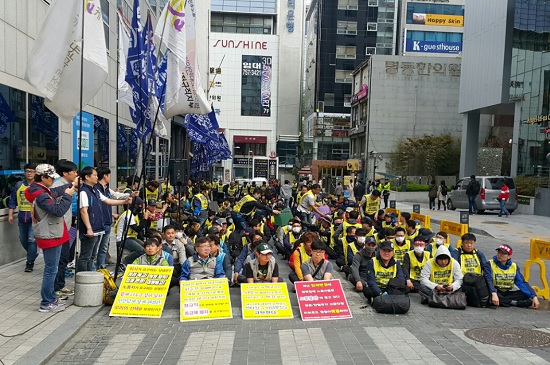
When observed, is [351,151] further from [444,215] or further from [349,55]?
[444,215]

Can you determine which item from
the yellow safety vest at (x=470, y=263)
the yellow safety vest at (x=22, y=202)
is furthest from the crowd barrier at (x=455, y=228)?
the yellow safety vest at (x=22, y=202)

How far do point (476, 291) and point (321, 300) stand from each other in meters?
2.57

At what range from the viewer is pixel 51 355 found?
604 cm

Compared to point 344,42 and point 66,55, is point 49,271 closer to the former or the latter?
point 66,55

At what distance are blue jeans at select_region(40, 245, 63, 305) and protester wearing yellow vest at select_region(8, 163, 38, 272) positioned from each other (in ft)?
8.54

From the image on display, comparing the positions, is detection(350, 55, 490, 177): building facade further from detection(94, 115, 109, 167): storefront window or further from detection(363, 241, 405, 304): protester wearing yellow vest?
detection(363, 241, 405, 304): protester wearing yellow vest

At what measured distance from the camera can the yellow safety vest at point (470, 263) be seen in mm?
9062

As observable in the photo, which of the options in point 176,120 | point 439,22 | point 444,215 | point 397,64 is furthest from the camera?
point 439,22

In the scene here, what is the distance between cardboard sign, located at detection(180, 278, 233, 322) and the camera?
7.73 m

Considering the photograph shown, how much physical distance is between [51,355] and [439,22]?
69.6m

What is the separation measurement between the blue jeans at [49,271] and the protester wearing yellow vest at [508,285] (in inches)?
257

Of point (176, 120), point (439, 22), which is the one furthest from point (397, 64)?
point (176, 120)

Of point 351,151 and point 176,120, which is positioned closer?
point 176,120

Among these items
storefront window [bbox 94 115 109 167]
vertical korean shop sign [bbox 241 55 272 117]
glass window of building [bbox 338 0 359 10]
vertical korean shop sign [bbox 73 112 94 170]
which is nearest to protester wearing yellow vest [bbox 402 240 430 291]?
vertical korean shop sign [bbox 73 112 94 170]
